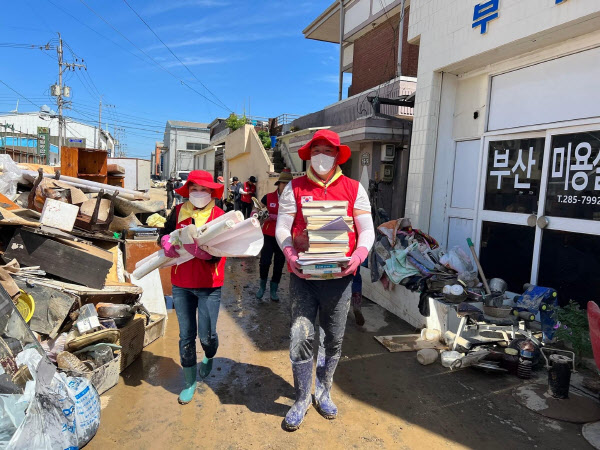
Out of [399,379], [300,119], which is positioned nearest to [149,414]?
[399,379]

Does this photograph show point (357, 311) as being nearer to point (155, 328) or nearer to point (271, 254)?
point (271, 254)

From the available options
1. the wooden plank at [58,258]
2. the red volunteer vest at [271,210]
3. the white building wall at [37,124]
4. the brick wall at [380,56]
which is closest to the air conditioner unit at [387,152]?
the brick wall at [380,56]

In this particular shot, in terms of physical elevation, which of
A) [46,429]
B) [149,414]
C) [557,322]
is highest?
[557,322]

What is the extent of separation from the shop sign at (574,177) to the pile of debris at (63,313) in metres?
4.42

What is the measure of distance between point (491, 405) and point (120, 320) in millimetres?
3144

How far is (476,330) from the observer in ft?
13.6

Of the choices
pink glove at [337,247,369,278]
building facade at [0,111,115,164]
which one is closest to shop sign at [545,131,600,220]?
pink glove at [337,247,369,278]

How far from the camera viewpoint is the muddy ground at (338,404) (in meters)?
2.67

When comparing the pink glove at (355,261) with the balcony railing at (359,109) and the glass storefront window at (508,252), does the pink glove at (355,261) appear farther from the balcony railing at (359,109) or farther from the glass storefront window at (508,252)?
the balcony railing at (359,109)

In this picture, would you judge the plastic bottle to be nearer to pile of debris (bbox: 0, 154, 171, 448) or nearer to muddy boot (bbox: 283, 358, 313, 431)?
muddy boot (bbox: 283, 358, 313, 431)

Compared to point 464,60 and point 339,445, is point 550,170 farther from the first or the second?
point 339,445

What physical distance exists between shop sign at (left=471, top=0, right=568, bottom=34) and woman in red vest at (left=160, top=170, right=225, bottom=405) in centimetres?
381

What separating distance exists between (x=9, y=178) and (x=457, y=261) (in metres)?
6.46

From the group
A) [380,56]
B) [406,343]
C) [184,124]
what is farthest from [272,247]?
[184,124]
